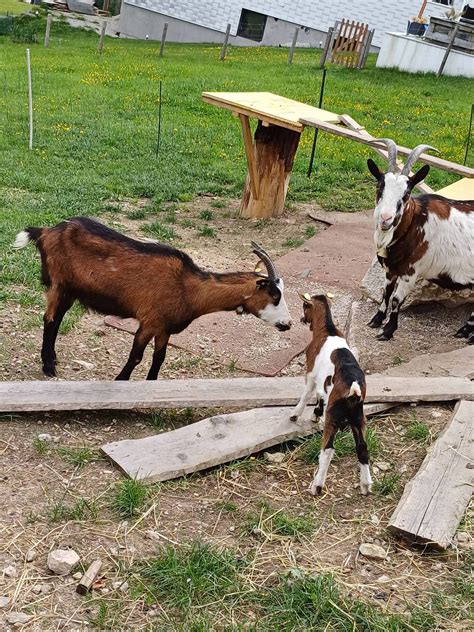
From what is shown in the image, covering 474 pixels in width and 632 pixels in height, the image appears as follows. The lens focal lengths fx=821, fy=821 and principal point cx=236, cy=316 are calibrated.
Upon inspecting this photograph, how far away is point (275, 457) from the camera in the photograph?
4906mm

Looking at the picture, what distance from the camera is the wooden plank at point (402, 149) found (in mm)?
8391

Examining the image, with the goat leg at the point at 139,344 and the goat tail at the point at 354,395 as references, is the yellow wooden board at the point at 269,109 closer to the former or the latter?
the goat leg at the point at 139,344

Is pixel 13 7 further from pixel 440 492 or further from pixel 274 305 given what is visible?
pixel 440 492

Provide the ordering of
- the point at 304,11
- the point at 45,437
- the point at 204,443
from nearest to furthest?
the point at 204,443 < the point at 45,437 < the point at 304,11

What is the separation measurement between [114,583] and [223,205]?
7709 millimetres

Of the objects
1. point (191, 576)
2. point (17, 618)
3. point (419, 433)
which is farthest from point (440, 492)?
point (17, 618)

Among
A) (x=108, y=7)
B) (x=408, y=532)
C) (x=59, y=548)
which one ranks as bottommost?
(x=108, y=7)

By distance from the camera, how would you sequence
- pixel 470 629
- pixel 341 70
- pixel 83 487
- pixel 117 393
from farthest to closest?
pixel 341 70
pixel 117 393
pixel 83 487
pixel 470 629

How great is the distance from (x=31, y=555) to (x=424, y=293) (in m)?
4.76

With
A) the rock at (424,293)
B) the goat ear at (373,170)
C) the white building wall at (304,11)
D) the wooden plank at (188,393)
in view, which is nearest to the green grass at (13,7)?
the white building wall at (304,11)

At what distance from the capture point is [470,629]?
3.48 m

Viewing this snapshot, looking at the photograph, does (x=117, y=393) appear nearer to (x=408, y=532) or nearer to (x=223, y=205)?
(x=408, y=532)

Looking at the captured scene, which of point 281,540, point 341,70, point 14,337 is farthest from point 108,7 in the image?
point 281,540

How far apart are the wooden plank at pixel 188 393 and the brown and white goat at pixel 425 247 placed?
151 centimetres
